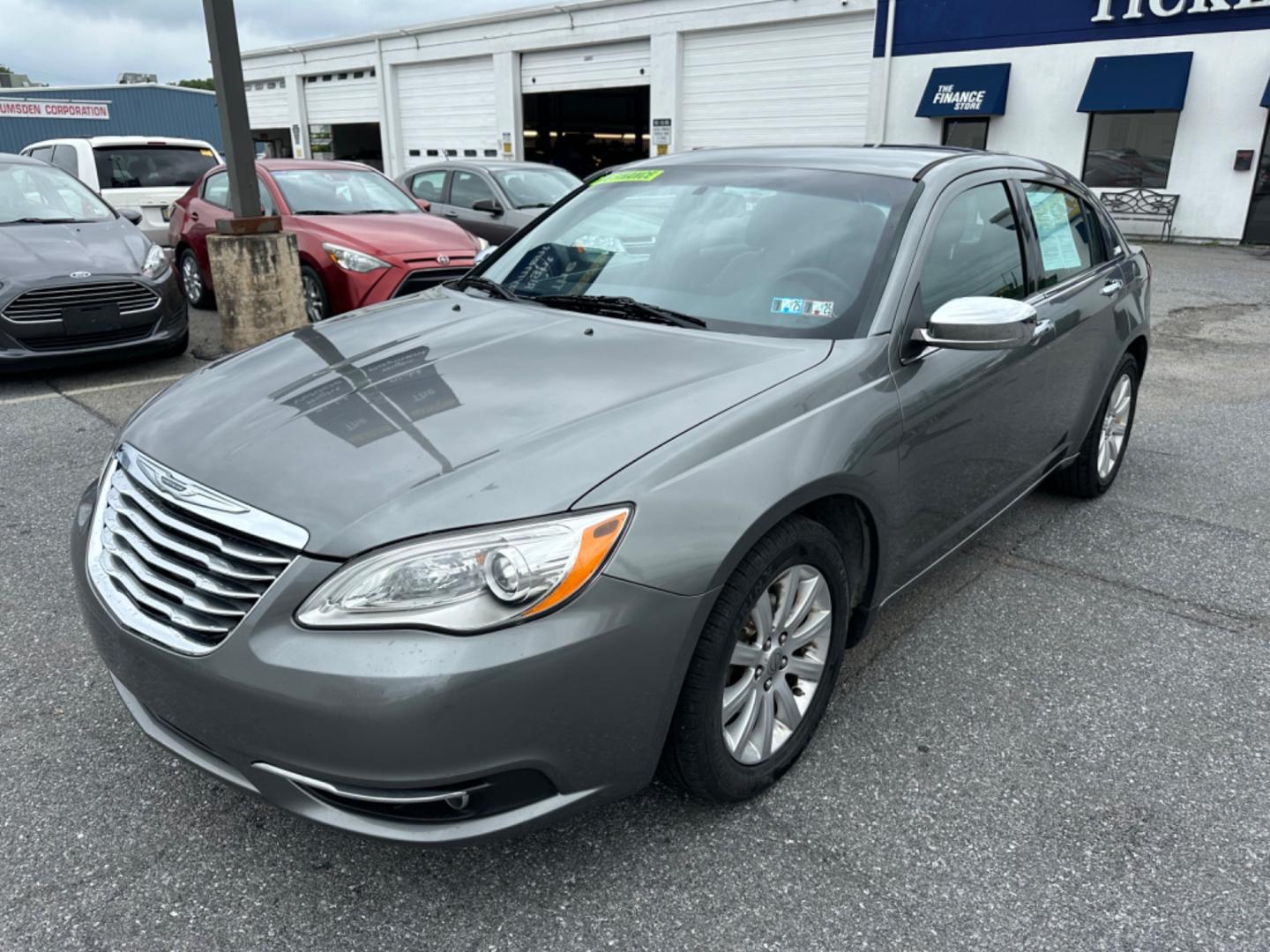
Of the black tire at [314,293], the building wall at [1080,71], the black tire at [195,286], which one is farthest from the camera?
the building wall at [1080,71]

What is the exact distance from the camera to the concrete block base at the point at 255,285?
680 centimetres

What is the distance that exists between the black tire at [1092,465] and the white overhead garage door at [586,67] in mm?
22434

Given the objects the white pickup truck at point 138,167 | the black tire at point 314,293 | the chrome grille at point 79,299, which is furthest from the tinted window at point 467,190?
the chrome grille at point 79,299

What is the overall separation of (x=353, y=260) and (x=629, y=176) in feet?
14.3

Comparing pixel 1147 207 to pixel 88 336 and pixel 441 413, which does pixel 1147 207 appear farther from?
pixel 441 413

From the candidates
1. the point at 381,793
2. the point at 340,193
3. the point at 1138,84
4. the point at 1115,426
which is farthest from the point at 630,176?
the point at 1138,84

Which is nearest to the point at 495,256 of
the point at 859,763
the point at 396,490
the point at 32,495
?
the point at 396,490

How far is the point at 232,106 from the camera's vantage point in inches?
264

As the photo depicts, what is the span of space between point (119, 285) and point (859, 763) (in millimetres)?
6124

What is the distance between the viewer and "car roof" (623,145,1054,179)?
316 cm

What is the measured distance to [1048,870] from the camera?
2199 millimetres

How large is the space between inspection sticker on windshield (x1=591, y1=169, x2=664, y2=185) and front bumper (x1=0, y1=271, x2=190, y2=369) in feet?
14.3

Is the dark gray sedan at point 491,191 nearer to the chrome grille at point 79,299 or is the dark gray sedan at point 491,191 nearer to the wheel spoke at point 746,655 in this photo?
the chrome grille at point 79,299

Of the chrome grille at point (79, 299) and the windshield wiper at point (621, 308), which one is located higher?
the windshield wiper at point (621, 308)
